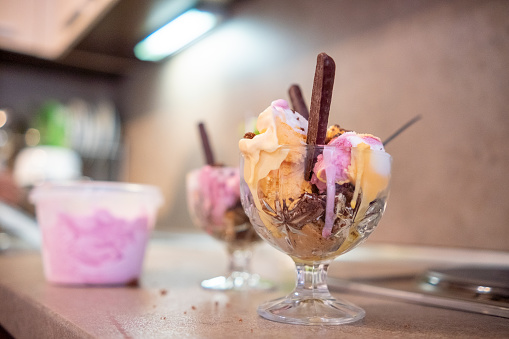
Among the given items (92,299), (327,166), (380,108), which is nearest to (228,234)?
(92,299)

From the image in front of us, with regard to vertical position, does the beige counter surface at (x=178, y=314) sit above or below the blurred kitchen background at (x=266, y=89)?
below

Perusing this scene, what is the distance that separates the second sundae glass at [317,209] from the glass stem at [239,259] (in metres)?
0.33

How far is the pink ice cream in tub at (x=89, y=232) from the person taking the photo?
2.84ft

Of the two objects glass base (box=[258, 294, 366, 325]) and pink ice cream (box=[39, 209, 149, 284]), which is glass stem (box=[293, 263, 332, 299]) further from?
pink ice cream (box=[39, 209, 149, 284])

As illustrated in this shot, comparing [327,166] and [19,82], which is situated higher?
[19,82]

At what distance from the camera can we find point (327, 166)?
53 centimetres

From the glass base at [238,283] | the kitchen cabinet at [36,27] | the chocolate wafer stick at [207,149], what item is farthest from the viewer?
the kitchen cabinet at [36,27]

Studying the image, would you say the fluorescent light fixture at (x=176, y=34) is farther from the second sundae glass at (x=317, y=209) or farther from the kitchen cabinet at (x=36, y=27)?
the second sundae glass at (x=317, y=209)

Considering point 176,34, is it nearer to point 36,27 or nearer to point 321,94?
point 36,27

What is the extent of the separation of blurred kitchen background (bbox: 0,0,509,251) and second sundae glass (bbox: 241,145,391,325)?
322mm

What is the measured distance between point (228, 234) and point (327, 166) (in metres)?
0.41

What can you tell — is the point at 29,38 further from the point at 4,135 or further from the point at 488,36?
the point at 488,36

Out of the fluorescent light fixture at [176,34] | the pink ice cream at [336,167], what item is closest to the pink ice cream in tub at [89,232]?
the pink ice cream at [336,167]

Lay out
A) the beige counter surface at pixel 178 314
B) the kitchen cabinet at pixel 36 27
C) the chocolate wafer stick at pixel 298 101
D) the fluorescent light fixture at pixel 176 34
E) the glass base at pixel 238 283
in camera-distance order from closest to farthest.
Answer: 1. the beige counter surface at pixel 178 314
2. the chocolate wafer stick at pixel 298 101
3. the glass base at pixel 238 283
4. the fluorescent light fixture at pixel 176 34
5. the kitchen cabinet at pixel 36 27
